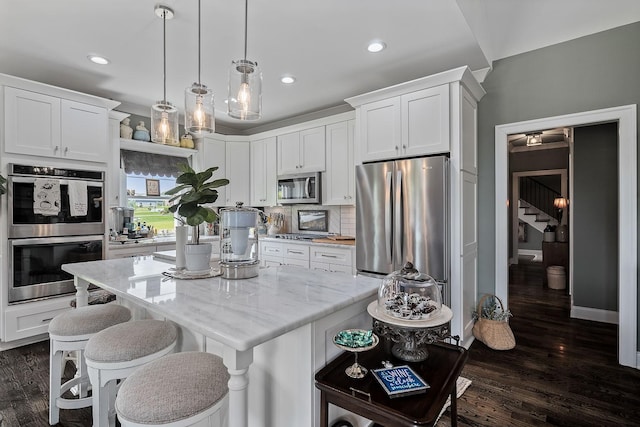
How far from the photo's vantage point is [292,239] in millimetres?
4281

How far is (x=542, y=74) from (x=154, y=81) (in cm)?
395

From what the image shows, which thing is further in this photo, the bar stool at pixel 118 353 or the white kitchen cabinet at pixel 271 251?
the white kitchen cabinet at pixel 271 251

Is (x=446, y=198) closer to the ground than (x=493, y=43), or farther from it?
closer to the ground

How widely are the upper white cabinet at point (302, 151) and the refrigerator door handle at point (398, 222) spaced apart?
1530 mm

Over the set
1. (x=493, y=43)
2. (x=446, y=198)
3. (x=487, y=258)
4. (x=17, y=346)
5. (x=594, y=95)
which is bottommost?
(x=17, y=346)

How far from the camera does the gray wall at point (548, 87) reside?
2641 mm

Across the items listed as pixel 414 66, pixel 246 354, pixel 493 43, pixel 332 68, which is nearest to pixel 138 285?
pixel 246 354

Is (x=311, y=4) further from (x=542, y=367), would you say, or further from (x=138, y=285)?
(x=542, y=367)

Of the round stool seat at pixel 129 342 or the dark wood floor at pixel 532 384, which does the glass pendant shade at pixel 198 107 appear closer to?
the round stool seat at pixel 129 342


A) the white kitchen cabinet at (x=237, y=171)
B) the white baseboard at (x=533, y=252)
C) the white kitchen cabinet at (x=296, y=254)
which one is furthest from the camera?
the white baseboard at (x=533, y=252)

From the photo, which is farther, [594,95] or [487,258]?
[487,258]

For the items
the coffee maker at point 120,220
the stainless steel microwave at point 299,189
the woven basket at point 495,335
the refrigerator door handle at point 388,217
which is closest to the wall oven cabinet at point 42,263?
the coffee maker at point 120,220

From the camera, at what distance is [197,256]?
5.86ft

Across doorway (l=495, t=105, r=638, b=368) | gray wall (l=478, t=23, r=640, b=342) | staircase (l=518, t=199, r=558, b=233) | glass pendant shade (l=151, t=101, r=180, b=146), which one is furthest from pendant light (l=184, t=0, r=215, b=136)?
staircase (l=518, t=199, r=558, b=233)
